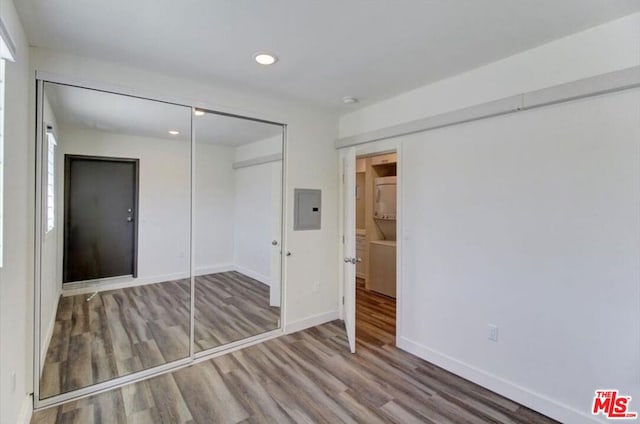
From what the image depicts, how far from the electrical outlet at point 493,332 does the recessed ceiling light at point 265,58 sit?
8.88ft

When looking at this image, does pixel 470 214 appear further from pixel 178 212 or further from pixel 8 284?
pixel 8 284

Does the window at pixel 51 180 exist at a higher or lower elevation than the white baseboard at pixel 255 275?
higher

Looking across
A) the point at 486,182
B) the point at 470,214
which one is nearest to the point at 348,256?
the point at 470,214

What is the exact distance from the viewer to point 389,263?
16.2ft

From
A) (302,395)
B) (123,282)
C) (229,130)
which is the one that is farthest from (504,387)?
(123,282)

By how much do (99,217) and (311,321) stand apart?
244 cm

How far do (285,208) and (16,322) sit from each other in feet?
7.42

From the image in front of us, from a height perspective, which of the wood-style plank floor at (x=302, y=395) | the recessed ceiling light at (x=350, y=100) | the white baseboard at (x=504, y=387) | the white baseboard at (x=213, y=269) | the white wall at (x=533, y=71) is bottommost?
the wood-style plank floor at (x=302, y=395)

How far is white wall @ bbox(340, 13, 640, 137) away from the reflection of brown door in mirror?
106 inches

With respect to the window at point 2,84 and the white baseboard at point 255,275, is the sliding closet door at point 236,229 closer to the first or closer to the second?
the white baseboard at point 255,275

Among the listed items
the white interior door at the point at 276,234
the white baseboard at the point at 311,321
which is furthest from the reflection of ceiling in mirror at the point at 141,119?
the white baseboard at the point at 311,321

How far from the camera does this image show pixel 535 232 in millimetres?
2242

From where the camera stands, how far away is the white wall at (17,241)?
1604 mm

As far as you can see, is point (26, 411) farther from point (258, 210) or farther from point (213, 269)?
point (258, 210)
